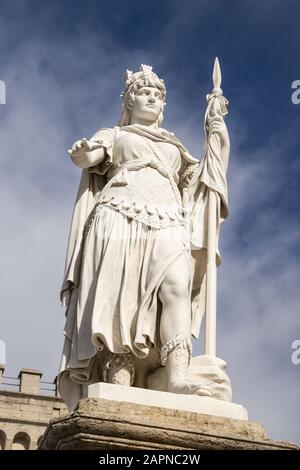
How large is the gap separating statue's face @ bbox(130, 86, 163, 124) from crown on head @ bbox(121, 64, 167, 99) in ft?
0.17

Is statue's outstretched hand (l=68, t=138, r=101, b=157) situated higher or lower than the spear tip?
lower

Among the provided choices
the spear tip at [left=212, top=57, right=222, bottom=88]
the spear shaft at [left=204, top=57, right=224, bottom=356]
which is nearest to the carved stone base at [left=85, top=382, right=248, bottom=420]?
the spear shaft at [left=204, top=57, right=224, bottom=356]

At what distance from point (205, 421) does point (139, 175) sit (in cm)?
261

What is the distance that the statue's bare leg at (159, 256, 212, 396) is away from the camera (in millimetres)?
8586

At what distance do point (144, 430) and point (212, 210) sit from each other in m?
2.82

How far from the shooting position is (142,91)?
405 inches

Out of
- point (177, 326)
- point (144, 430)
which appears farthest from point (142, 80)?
point (144, 430)

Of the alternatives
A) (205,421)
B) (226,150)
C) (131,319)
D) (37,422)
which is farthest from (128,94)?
(37,422)

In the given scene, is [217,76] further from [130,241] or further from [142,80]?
[130,241]

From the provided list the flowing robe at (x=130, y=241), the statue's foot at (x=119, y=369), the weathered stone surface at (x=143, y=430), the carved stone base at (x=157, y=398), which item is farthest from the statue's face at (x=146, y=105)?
the weathered stone surface at (x=143, y=430)

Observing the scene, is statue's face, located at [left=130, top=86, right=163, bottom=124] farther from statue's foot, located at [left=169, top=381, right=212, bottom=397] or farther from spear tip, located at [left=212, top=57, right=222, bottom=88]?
statue's foot, located at [left=169, top=381, right=212, bottom=397]

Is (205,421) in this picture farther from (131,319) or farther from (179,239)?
(179,239)

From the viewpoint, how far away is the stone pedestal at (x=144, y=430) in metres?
7.52

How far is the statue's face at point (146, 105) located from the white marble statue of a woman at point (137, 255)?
0.01m
